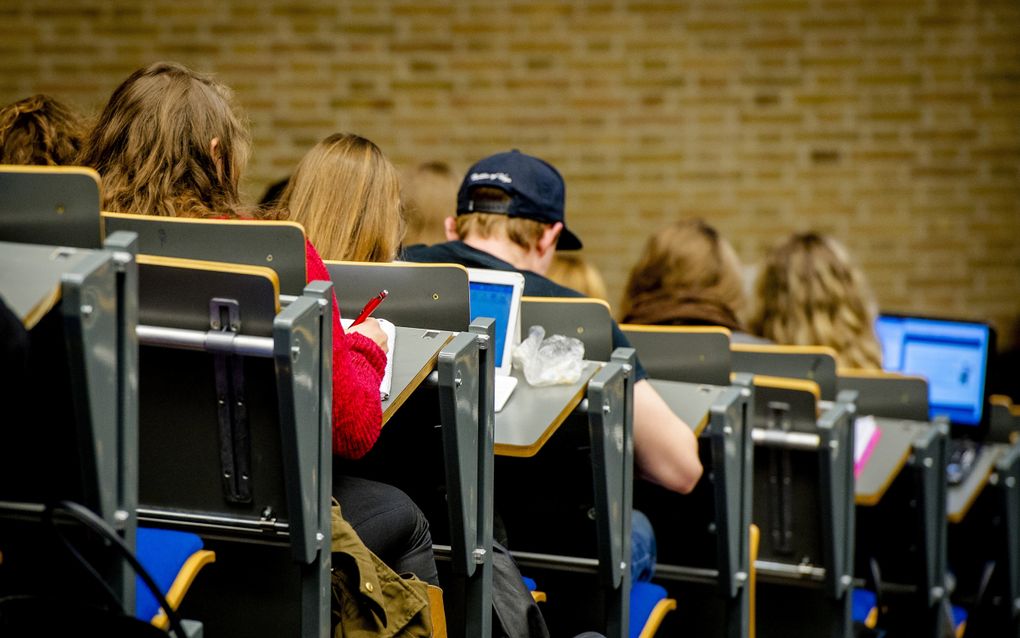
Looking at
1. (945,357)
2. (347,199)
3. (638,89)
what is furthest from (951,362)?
(347,199)

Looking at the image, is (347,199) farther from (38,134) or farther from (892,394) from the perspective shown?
(892,394)

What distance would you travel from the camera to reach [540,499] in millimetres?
2805

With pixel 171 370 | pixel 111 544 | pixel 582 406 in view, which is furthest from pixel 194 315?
pixel 582 406

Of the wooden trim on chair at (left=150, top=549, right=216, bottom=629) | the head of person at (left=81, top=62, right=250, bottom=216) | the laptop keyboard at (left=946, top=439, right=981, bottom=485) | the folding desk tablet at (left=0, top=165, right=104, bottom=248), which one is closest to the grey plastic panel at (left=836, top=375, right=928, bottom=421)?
the laptop keyboard at (left=946, top=439, right=981, bottom=485)

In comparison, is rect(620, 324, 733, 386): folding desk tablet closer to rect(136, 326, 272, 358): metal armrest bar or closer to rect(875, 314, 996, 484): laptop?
rect(136, 326, 272, 358): metal armrest bar

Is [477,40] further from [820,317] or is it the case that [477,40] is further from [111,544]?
[111,544]

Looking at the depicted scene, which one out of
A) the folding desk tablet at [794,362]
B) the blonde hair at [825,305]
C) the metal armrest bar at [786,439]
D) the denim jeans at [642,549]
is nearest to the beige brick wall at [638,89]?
the blonde hair at [825,305]

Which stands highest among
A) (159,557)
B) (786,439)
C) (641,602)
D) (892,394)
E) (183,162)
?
(183,162)

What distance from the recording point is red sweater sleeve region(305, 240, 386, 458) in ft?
6.46

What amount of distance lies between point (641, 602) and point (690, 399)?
1.47 ft

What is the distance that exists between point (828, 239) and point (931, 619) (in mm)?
1196

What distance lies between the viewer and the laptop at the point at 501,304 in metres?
2.58

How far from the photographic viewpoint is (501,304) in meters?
2.62

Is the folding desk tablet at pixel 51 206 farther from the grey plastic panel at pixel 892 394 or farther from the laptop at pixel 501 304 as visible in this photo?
the grey plastic panel at pixel 892 394
